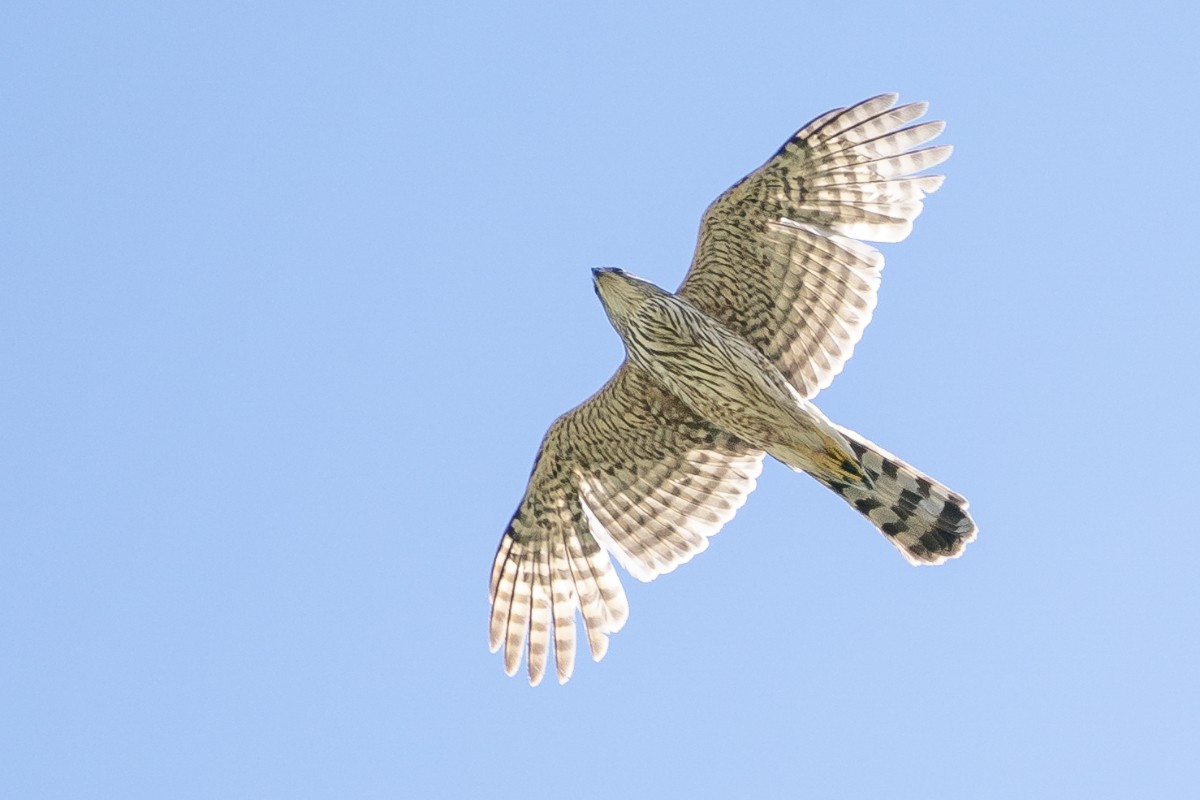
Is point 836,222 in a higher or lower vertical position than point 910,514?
higher

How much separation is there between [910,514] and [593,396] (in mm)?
2646

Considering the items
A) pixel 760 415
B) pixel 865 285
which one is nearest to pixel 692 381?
pixel 760 415

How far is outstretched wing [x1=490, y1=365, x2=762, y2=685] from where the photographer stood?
15.3 metres

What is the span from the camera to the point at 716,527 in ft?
50.6

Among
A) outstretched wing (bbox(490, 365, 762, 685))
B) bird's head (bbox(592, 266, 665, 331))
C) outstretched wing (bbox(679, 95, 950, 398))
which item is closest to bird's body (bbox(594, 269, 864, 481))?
bird's head (bbox(592, 266, 665, 331))

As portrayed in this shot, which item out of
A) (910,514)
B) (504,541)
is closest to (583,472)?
(504,541)

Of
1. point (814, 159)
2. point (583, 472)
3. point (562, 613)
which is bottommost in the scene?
point (562, 613)

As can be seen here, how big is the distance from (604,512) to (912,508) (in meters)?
2.69

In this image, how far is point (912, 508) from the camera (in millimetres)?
14352

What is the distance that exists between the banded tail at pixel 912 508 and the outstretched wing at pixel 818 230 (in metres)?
0.74

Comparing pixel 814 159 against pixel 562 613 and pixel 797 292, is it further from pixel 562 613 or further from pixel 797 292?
pixel 562 613

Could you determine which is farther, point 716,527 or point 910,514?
point 716,527

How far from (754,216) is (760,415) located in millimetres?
1490

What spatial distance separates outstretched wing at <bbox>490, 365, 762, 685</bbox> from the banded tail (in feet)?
4.11
